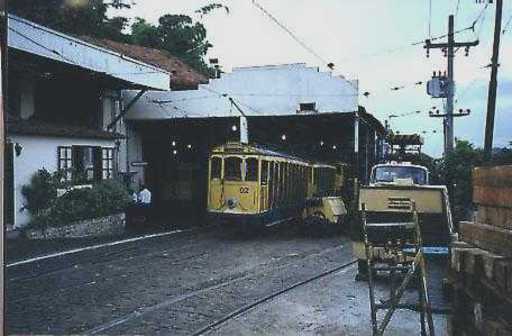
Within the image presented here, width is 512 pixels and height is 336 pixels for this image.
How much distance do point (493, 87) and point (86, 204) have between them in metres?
14.1

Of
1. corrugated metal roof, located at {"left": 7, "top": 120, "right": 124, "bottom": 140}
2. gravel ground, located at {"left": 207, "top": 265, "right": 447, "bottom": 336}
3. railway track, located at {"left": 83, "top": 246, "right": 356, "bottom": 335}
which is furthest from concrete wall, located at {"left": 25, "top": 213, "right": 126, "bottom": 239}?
gravel ground, located at {"left": 207, "top": 265, "right": 447, "bottom": 336}

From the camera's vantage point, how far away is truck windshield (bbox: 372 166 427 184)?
718 inches

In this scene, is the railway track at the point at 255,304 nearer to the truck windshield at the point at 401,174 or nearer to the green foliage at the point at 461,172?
the truck windshield at the point at 401,174

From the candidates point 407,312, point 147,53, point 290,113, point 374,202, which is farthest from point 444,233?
point 147,53

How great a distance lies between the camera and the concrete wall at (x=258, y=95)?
25641 mm

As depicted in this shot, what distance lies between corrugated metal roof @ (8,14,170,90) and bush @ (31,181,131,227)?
184 inches

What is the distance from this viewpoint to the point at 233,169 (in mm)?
19062

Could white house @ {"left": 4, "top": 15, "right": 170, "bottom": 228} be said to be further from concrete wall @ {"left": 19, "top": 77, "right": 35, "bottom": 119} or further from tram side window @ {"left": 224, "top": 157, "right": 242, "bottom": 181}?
tram side window @ {"left": 224, "top": 157, "right": 242, "bottom": 181}

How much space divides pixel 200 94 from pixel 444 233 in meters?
18.4

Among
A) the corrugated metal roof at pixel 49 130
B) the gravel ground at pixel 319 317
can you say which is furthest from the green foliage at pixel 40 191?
the gravel ground at pixel 319 317

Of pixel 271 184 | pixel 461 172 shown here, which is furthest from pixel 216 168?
pixel 461 172

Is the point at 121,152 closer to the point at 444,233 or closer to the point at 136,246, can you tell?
the point at 136,246

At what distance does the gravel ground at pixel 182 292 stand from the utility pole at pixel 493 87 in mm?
5360

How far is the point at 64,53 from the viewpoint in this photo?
21.4 m
